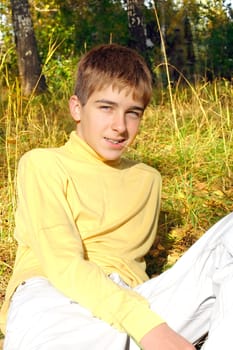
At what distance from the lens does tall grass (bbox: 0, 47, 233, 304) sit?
12.5 ft

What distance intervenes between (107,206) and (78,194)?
0.12 m

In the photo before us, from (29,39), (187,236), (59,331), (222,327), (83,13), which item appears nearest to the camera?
(222,327)

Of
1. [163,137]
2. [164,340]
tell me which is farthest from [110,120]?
[163,137]

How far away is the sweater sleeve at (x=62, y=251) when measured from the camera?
201 cm

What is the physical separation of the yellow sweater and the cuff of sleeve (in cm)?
3

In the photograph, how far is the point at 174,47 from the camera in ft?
43.0

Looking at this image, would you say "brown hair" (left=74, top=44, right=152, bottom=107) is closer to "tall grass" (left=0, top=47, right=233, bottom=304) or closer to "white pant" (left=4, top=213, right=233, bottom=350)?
"white pant" (left=4, top=213, right=233, bottom=350)

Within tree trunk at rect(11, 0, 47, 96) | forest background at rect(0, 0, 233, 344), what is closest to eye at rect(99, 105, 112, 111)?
forest background at rect(0, 0, 233, 344)

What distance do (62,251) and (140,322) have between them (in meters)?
0.36

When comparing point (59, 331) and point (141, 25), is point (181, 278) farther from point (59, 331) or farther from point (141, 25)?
point (141, 25)

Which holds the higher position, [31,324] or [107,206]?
[107,206]

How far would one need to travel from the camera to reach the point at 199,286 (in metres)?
2.02

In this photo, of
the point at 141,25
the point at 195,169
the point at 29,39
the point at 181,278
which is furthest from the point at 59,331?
the point at 141,25

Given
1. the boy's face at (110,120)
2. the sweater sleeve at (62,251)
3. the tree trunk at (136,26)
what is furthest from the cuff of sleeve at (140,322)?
the tree trunk at (136,26)
